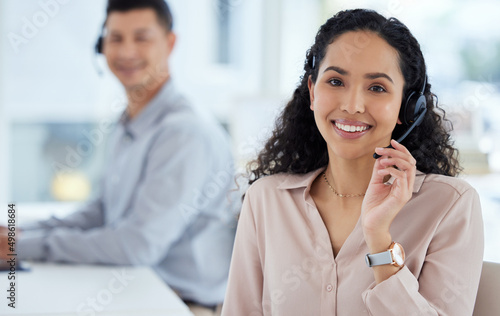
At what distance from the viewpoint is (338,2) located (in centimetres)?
414

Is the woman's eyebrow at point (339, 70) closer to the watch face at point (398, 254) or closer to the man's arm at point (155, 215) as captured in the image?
the watch face at point (398, 254)

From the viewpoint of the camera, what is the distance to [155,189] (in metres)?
2.06

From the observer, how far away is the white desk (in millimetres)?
1499

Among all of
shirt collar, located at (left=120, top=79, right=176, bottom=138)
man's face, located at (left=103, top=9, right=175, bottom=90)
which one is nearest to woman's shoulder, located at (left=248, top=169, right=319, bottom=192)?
shirt collar, located at (left=120, top=79, right=176, bottom=138)

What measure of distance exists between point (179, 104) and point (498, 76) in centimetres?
261

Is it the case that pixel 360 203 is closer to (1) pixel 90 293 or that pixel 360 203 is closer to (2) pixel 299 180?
(2) pixel 299 180

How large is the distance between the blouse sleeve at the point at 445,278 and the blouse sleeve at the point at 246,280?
0.30 m

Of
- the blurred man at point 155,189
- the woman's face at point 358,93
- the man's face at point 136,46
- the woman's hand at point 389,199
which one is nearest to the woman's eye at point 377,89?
the woman's face at point 358,93

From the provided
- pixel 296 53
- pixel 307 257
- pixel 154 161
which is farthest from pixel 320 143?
pixel 296 53

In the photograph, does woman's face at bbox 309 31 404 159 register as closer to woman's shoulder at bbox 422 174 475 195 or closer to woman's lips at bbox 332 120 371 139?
woman's lips at bbox 332 120 371 139

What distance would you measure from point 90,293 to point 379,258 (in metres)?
0.83

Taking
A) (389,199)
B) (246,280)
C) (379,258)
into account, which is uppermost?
(389,199)

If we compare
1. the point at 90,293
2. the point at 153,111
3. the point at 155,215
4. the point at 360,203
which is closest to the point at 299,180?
the point at 360,203

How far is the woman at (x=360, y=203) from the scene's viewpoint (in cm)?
115
